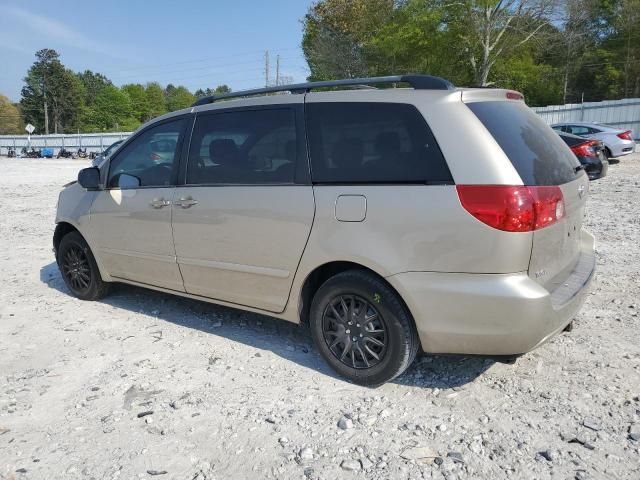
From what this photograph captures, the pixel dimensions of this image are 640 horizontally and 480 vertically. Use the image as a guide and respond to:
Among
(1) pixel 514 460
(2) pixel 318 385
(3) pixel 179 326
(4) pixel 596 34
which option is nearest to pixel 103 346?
(3) pixel 179 326

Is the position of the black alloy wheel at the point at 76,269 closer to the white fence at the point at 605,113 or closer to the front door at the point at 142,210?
the front door at the point at 142,210

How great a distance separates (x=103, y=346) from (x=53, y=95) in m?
96.1

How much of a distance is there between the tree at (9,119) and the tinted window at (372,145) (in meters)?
93.4

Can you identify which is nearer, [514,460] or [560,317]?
[514,460]

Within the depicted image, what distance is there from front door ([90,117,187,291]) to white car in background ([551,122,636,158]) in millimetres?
17645

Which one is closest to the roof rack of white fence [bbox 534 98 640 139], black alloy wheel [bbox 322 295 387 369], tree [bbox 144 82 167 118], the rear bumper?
the rear bumper

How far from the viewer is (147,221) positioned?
Answer: 4445 mm

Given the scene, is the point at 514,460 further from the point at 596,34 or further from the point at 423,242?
the point at 596,34

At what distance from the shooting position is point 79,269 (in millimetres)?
5316

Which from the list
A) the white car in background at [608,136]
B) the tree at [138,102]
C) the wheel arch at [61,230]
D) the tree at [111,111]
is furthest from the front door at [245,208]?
the tree at [138,102]

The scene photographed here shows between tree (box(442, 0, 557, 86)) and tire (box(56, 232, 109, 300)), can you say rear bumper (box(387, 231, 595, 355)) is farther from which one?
tree (box(442, 0, 557, 86))

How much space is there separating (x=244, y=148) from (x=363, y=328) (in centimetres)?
155

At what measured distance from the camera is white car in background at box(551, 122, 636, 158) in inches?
749

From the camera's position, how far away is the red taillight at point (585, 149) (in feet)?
47.3
